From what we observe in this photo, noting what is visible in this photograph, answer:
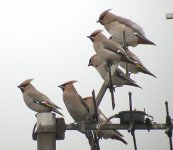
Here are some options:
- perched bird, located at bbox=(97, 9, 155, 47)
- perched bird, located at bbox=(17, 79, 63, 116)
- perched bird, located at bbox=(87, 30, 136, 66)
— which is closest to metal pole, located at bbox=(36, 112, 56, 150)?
perched bird, located at bbox=(87, 30, 136, 66)

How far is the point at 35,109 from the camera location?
22.9 ft

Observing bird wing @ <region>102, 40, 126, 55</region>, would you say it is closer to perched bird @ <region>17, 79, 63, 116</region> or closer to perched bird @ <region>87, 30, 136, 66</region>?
perched bird @ <region>87, 30, 136, 66</region>

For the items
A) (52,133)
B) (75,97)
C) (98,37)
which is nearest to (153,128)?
(52,133)

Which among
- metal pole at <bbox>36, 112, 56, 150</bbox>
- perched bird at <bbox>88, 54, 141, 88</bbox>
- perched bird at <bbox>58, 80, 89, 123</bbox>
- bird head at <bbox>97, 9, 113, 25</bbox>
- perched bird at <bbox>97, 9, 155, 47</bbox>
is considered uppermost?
bird head at <bbox>97, 9, 113, 25</bbox>

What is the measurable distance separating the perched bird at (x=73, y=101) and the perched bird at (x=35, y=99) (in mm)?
224

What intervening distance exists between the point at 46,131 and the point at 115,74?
2895 mm

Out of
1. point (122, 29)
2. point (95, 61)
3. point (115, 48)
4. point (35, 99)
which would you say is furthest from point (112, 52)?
point (95, 61)

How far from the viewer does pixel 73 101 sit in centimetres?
602

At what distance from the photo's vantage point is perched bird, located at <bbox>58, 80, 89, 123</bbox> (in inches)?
206

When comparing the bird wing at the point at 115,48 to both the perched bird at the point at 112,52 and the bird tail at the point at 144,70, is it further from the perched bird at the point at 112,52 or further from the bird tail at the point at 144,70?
the bird tail at the point at 144,70

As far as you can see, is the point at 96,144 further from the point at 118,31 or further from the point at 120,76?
the point at 118,31

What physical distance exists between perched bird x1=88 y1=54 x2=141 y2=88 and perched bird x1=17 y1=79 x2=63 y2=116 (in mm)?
761

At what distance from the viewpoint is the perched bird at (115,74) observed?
6482mm

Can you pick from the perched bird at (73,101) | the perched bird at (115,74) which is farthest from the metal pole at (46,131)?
the perched bird at (115,74)
